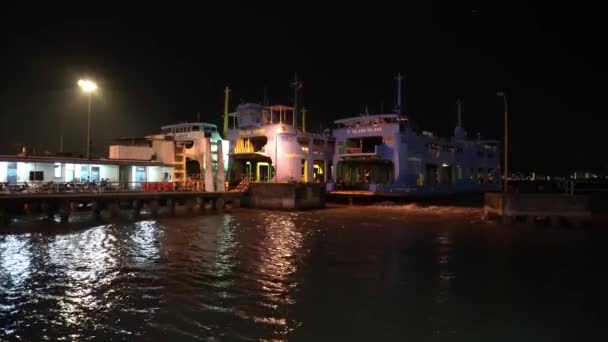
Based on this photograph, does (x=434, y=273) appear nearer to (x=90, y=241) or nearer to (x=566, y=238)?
(x=566, y=238)

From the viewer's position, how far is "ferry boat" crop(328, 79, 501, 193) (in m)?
52.1

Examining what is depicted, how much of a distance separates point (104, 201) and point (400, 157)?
33183mm

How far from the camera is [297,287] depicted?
471 inches

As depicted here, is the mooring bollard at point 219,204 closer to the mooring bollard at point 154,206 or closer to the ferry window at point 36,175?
the mooring bollard at point 154,206

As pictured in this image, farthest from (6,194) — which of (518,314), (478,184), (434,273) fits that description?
(478,184)

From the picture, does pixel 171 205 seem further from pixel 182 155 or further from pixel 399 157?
pixel 399 157

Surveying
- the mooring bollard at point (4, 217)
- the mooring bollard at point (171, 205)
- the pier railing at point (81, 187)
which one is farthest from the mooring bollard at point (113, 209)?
the mooring bollard at point (4, 217)

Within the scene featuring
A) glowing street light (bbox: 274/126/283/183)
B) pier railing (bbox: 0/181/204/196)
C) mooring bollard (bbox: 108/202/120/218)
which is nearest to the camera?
pier railing (bbox: 0/181/204/196)

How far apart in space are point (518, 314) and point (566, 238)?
49.3 feet

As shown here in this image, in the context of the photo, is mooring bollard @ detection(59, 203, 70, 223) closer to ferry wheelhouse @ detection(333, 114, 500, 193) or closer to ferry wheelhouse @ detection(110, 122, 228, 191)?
ferry wheelhouse @ detection(110, 122, 228, 191)

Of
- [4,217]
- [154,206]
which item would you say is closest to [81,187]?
[154,206]

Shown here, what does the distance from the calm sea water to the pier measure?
18.3 ft

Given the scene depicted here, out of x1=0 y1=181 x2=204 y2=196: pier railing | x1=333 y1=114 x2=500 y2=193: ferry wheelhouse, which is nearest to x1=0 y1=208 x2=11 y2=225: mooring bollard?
x1=0 y1=181 x2=204 y2=196: pier railing

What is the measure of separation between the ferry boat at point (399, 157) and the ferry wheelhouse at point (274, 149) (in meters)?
2.64
